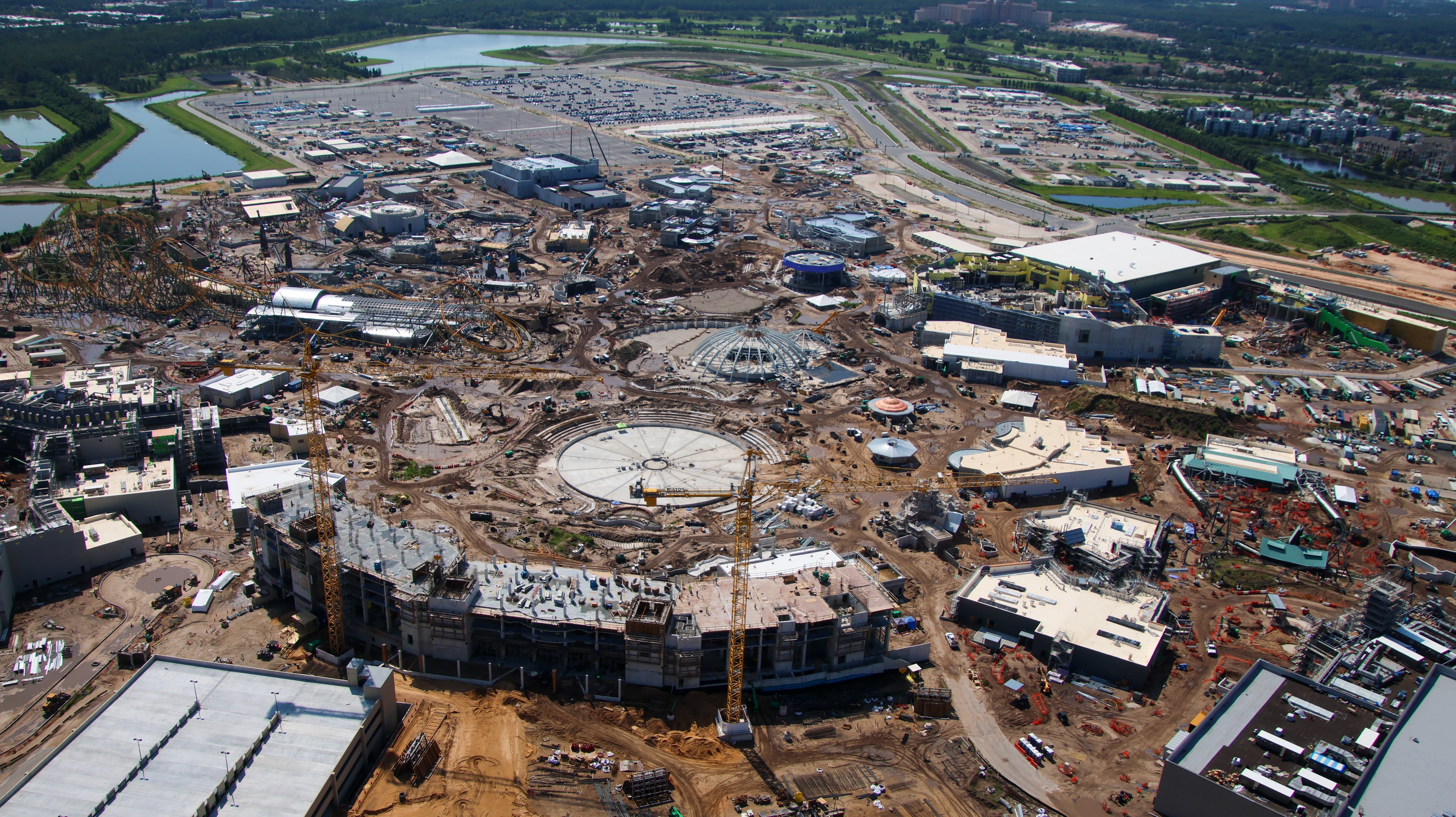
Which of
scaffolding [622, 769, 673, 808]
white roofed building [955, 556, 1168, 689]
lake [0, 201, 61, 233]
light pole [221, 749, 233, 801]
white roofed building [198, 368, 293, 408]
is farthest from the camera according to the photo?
lake [0, 201, 61, 233]

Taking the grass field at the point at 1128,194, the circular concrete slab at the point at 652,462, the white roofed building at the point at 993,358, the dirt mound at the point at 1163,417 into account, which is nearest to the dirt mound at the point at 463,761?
the circular concrete slab at the point at 652,462

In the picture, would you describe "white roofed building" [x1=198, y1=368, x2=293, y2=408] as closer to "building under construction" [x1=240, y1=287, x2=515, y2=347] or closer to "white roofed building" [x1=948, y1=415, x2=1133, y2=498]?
"building under construction" [x1=240, y1=287, x2=515, y2=347]

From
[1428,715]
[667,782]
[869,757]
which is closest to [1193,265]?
[1428,715]

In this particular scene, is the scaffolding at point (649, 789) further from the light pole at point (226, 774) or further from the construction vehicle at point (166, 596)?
the construction vehicle at point (166, 596)

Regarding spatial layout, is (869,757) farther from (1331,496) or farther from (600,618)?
(1331,496)

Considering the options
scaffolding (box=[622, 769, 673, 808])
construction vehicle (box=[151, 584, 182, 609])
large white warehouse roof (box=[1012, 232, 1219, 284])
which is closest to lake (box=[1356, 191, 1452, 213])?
large white warehouse roof (box=[1012, 232, 1219, 284])

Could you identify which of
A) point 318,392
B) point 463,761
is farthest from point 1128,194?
point 463,761
